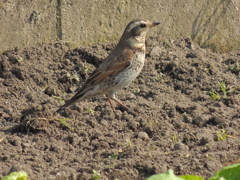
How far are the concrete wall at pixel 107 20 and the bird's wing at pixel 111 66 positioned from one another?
91cm

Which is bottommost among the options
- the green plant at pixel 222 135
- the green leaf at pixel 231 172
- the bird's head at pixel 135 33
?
the green plant at pixel 222 135

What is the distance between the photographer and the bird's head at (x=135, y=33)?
888cm

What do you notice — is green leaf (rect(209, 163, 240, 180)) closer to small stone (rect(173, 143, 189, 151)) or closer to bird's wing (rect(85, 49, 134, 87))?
small stone (rect(173, 143, 189, 151))

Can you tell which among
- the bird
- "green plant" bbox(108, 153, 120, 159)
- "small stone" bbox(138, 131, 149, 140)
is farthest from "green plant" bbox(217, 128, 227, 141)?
the bird

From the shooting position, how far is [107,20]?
9469 mm

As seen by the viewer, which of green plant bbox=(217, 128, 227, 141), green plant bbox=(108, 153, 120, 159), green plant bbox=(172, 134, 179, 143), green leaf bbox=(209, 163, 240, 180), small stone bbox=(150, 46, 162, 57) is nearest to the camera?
green leaf bbox=(209, 163, 240, 180)

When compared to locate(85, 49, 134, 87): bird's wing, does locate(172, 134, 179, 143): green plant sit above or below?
below

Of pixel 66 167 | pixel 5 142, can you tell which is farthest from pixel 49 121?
pixel 66 167

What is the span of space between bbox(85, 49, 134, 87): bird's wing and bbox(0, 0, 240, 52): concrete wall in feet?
3.00

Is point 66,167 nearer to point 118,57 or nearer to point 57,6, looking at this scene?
point 118,57

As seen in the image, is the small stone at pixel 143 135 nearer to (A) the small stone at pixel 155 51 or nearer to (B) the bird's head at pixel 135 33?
(B) the bird's head at pixel 135 33

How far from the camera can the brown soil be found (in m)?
6.29

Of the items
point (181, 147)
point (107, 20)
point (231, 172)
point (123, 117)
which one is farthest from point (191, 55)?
point (231, 172)

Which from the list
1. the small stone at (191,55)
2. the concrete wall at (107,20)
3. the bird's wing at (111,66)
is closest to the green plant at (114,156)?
the bird's wing at (111,66)
